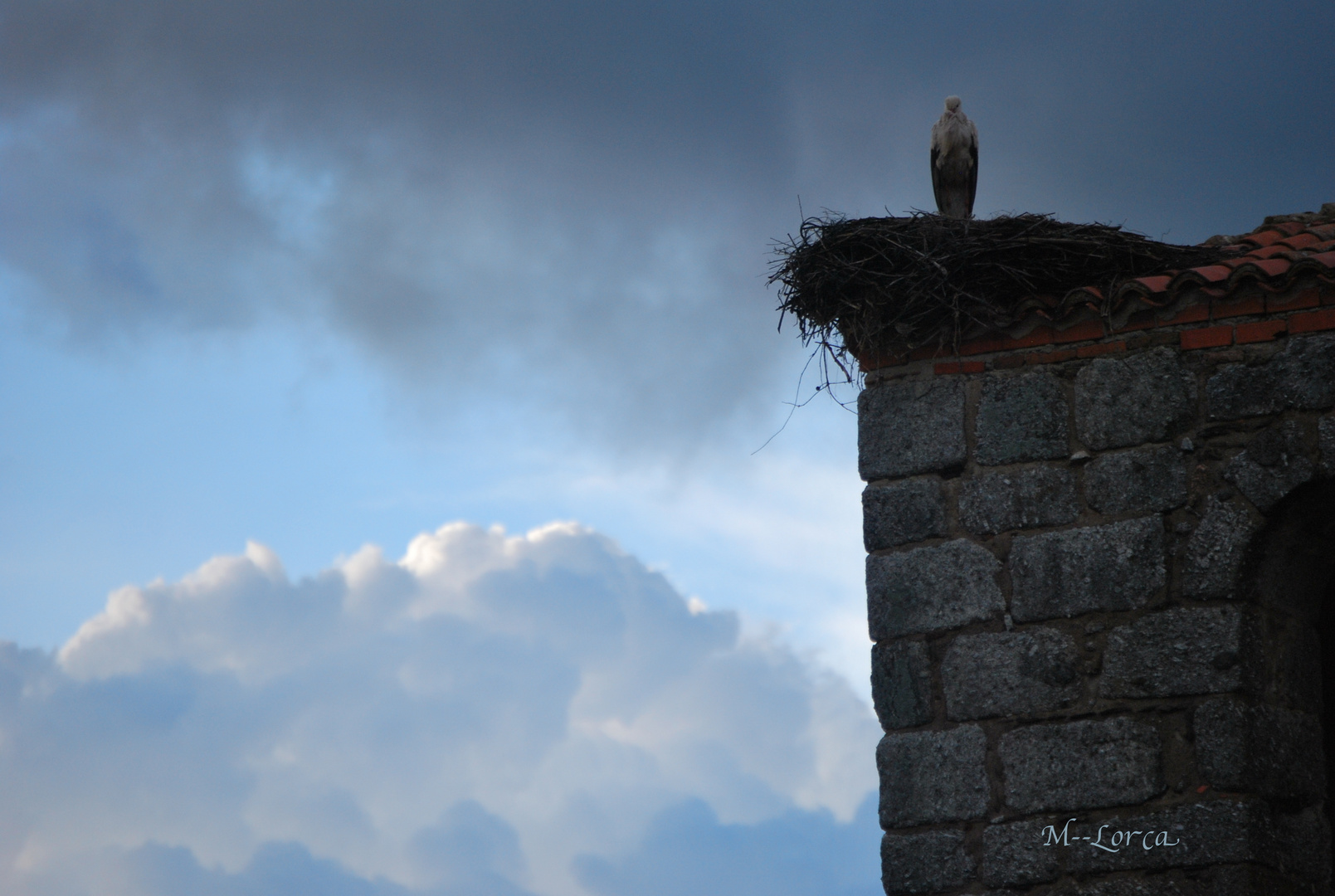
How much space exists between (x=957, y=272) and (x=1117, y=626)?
1376 millimetres

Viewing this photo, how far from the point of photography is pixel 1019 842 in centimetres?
477

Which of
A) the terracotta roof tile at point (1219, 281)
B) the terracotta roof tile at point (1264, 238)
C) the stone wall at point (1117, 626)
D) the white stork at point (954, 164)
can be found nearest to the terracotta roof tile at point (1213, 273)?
the terracotta roof tile at point (1219, 281)

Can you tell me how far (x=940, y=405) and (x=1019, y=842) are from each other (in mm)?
1541

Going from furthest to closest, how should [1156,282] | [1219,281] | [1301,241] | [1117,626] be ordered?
[1301,241] → [1156,282] → [1219,281] → [1117,626]

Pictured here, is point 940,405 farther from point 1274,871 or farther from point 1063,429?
point 1274,871

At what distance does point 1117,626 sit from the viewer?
15.8 ft

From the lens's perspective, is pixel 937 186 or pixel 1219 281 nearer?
pixel 1219 281

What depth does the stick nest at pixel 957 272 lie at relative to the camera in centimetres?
523

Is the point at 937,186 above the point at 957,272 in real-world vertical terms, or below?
above

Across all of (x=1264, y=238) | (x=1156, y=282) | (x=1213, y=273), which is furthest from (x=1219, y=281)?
(x=1264, y=238)

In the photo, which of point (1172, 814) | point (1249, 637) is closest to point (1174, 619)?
point (1249, 637)

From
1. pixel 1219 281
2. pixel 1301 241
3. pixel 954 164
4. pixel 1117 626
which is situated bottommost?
pixel 1117 626

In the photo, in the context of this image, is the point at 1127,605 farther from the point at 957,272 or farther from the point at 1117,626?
the point at 957,272

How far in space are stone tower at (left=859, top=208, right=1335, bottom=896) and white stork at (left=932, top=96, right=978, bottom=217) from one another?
165 centimetres
